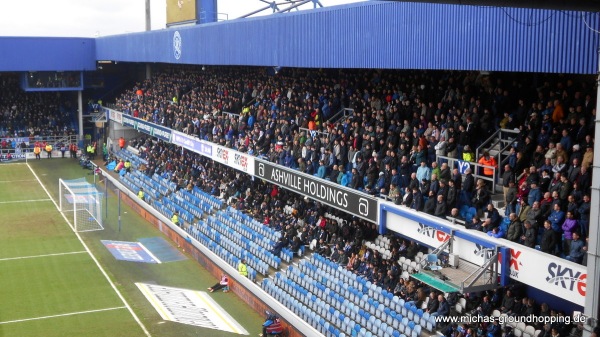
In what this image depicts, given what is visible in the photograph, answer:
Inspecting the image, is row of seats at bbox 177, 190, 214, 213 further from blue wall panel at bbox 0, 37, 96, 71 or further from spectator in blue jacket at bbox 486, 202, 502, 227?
blue wall panel at bbox 0, 37, 96, 71

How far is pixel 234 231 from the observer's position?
26.0m

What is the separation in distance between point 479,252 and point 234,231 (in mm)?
12907

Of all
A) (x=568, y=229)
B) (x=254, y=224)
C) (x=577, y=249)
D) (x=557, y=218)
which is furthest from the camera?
(x=254, y=224)

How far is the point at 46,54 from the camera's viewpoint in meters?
46.9

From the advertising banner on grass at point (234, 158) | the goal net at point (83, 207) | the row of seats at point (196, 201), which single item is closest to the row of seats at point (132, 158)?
the goal net at point (83, 207)

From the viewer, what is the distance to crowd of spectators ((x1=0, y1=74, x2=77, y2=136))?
49219mm

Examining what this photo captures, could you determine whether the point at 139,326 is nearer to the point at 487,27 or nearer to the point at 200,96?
the point at 487,27

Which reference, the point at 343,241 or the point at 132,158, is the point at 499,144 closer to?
the point at 343,241

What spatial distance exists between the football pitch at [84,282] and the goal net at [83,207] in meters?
0.45

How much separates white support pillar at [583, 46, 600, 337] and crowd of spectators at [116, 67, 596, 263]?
60.1 inches

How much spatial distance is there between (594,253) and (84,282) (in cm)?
1739

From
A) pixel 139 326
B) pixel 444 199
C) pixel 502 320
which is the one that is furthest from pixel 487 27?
pixel 139 326

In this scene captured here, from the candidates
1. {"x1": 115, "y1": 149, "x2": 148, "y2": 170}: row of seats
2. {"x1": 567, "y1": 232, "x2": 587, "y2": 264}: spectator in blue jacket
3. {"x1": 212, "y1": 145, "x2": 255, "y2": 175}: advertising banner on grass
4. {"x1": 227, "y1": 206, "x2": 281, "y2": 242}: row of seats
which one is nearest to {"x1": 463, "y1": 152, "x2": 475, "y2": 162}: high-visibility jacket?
{"x1": 567, "y1": 232, "x2": 587, "y2": 264}: spectator in blue jacket

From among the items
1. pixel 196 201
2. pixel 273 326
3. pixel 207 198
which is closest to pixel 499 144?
pixel 273 326
